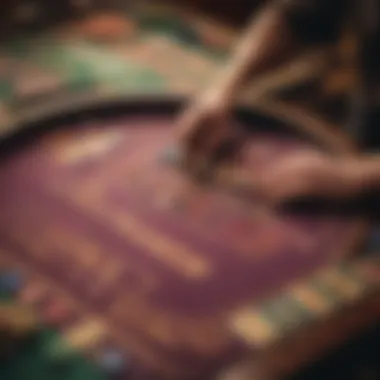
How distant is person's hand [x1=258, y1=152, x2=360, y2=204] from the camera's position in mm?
1356

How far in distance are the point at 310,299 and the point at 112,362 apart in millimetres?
271

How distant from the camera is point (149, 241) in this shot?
1315 mm

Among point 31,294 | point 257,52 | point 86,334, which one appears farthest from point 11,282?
point 257,52

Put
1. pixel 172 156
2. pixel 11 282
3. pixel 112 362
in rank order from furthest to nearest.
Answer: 1. pixel 172 156
2. pixel 11 282
3. pixel 112 362

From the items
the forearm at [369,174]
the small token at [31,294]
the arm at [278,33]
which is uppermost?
the arm at [278,33]

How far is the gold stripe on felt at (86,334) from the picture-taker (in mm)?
1140

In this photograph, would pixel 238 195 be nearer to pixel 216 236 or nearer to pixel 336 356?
pixel 216 236

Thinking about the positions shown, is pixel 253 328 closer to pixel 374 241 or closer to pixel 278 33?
pixel 374 241

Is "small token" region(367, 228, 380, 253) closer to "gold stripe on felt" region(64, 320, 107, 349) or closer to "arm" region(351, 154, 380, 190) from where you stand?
"arm" region(351, 154, 380, 190)

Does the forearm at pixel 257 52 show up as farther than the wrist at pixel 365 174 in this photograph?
Yes

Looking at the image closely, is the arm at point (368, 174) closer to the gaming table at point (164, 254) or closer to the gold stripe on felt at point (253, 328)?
the gaming table at point (164, 254)

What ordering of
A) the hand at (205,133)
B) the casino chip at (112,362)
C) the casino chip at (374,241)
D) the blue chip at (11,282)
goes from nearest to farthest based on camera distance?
the casino chip at (112,362) → the blue chip at (11,282) → the casino chip at (374,241) → the hand at (205,133)

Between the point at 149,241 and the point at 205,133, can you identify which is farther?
the point at 205,133

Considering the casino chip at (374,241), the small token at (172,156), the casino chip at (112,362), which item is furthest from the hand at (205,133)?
the casino chip at (112,362)
